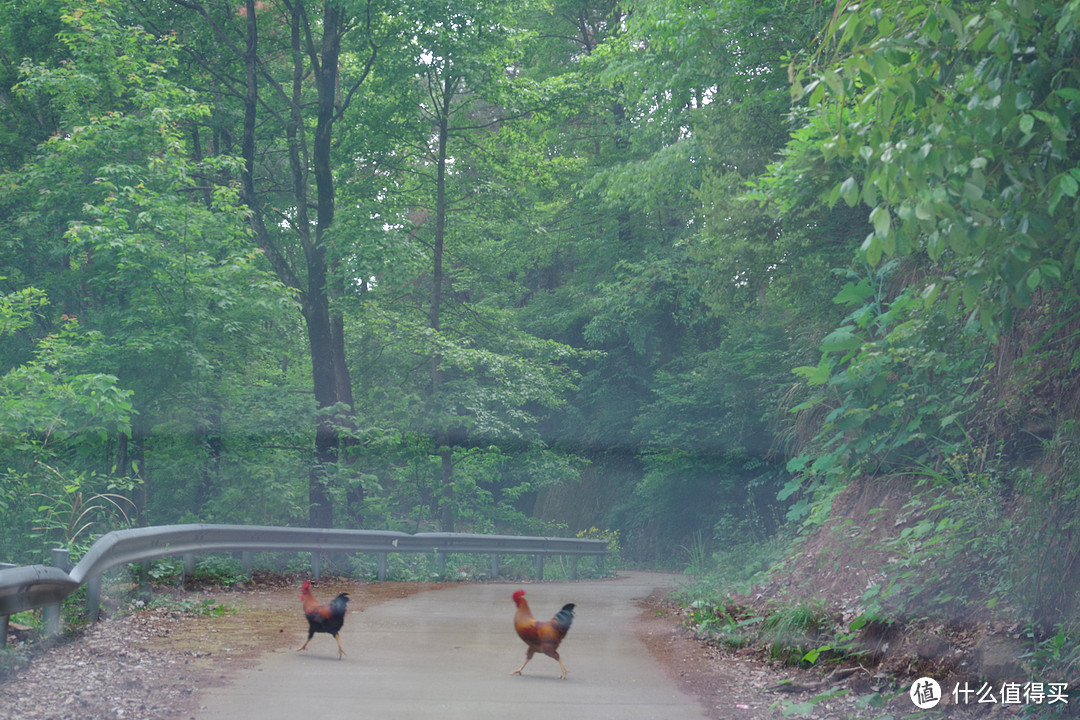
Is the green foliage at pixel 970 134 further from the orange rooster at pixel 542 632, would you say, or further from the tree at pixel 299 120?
the tree at pixel 299 120

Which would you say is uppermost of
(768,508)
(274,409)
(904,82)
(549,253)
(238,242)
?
(549,253)

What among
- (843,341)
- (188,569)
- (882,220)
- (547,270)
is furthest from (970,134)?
(547,270)

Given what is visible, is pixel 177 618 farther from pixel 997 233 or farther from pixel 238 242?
pixel 238 242

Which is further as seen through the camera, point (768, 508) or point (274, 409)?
point (768, 508)

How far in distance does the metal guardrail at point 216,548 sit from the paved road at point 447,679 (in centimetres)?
149

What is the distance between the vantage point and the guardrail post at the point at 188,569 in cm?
1123

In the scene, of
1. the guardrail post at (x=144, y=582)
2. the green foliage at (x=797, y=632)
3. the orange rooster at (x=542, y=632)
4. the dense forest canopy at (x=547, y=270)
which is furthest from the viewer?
the guardrail post at (x=144, y=582)

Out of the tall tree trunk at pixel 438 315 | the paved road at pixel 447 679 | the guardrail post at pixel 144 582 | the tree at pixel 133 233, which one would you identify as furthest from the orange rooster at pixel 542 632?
the tall tree trunk at pixel 438 315

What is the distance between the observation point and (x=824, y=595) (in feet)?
30.1

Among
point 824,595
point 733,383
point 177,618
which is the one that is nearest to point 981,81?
point 824,595

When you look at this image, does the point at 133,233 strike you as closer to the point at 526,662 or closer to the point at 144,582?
the point at 144,582

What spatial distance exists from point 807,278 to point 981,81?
923cm

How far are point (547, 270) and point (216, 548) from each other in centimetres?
2483

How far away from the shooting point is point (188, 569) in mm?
11289
